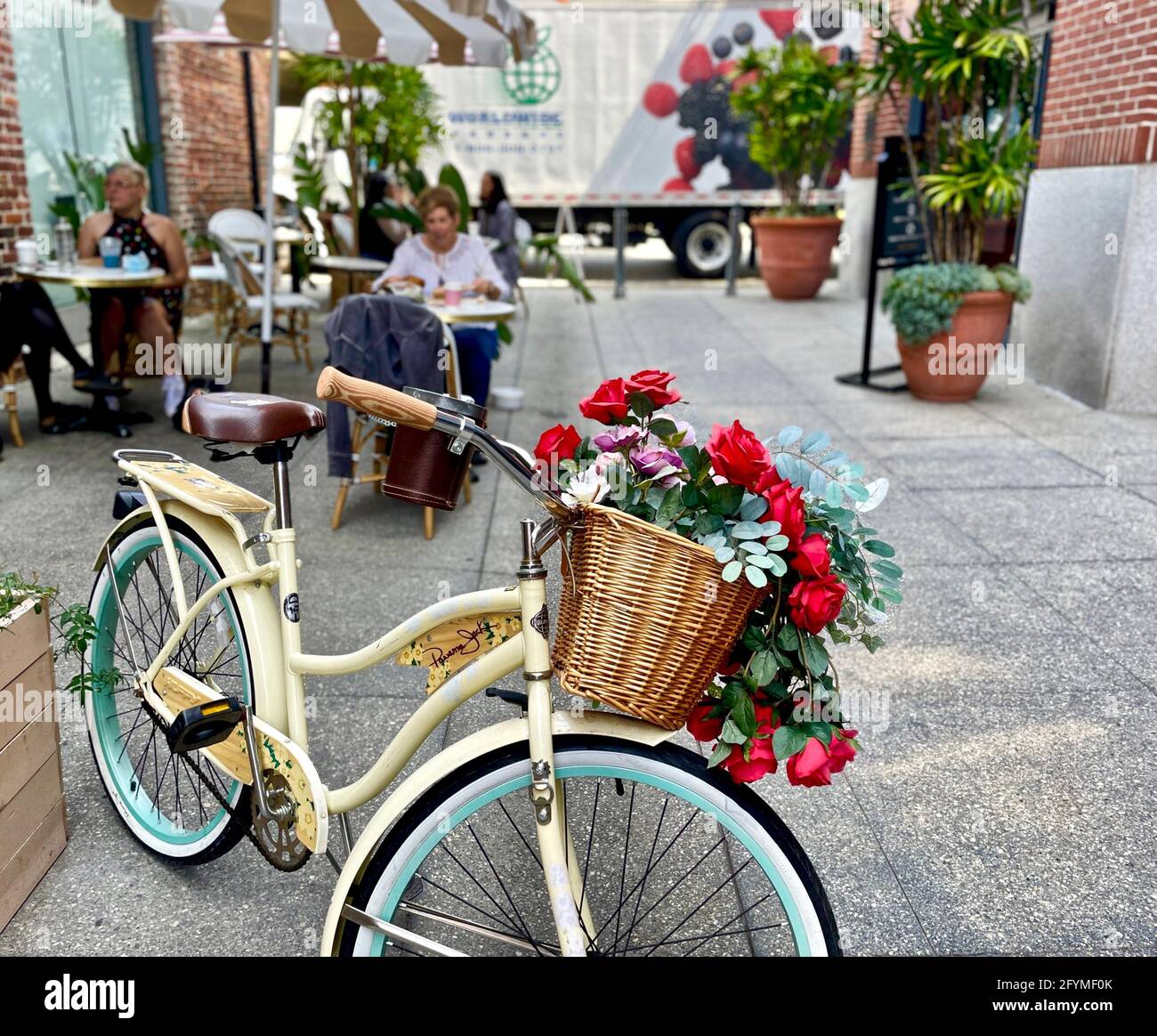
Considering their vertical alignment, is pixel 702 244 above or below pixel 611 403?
below

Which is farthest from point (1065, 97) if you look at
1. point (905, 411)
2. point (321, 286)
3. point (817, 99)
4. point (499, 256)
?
point (321, 286)

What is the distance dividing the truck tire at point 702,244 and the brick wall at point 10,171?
9.49 metres

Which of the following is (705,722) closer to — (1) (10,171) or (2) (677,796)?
(2) (677,796)

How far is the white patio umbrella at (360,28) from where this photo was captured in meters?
6.24

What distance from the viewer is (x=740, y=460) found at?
5.68 feet

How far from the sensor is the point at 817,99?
1126 centimetres

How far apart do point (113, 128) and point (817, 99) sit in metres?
7.00

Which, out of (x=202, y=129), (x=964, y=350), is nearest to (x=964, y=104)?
(x=964, y=350)

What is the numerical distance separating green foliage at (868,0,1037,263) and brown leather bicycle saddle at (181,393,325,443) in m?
6.34

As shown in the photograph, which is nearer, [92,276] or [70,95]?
[92,276]

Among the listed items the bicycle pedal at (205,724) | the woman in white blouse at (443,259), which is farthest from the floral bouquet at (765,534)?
the woman in white blouse at (443,259)

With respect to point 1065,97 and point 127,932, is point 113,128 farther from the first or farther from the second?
point 127,932

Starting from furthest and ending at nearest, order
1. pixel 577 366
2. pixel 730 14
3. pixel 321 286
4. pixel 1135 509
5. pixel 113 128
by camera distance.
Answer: pixel 321 286 < pixel 730 14 < pixel 113 128 < pixel 577 366 < pixel 1135 509

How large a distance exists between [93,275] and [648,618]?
5944 mm
